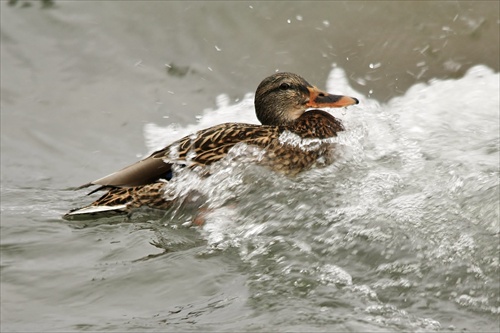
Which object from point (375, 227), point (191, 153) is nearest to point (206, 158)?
point (191, 153)

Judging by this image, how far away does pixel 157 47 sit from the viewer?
9.52m

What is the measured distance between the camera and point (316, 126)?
7016 millimetres

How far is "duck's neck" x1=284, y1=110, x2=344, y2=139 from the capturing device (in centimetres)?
695

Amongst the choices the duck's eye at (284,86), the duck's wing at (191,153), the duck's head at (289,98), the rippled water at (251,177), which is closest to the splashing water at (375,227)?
the rippled water at (251,177)

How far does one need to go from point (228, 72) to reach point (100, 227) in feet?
11.1

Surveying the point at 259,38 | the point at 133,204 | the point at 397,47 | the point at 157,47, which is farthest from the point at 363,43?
the point at 133,204

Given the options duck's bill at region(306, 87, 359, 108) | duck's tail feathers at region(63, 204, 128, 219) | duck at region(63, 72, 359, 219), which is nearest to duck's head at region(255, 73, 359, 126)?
duck's bill at region(306, 87, 359, 108)

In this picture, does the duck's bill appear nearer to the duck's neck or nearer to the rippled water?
the duck's neck

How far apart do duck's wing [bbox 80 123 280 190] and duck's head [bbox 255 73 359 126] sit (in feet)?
1.82

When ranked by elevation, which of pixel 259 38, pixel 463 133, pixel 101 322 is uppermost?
pixel 259 38

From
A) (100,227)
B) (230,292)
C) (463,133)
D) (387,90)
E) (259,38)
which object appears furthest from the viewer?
(259,38)

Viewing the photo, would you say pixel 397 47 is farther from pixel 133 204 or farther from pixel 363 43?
pixel 133 204

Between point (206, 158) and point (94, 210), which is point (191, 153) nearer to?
point (206, 158)

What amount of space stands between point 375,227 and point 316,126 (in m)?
1.44
